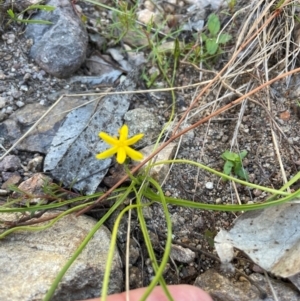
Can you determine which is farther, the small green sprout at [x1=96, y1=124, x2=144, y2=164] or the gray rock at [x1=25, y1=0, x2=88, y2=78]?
the gray rock at [x1=25, y1=0, x2=88, y2=78]

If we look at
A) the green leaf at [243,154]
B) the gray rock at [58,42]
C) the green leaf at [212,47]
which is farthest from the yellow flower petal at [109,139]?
the green leaf at [212,47]

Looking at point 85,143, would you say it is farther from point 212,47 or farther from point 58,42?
point 212,47

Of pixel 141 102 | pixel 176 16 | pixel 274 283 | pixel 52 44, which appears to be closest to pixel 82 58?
pixel 52 44

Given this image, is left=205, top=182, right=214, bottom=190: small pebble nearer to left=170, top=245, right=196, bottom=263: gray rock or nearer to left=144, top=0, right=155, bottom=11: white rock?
left=170, top=245, right=196, bottom=263: gray rock

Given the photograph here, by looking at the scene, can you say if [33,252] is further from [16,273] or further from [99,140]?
[99,140]

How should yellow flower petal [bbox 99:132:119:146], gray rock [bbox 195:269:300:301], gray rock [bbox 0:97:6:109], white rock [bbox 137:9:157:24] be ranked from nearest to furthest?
yellow flower petal [bbox 99:132:119:146] < gray rock [bbox 195:269:300:301] < gray rock [bbox 0:97:6:109] < white rock [bbox 137:9:157:24]

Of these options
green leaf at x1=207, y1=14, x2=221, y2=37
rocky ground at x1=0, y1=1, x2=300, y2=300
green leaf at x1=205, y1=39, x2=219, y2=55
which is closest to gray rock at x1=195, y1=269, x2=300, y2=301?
rocky ground at x1=0, y1=1, x2=300, y2=300

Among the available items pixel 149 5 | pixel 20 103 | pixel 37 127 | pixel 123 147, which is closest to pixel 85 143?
pixel 37 127
